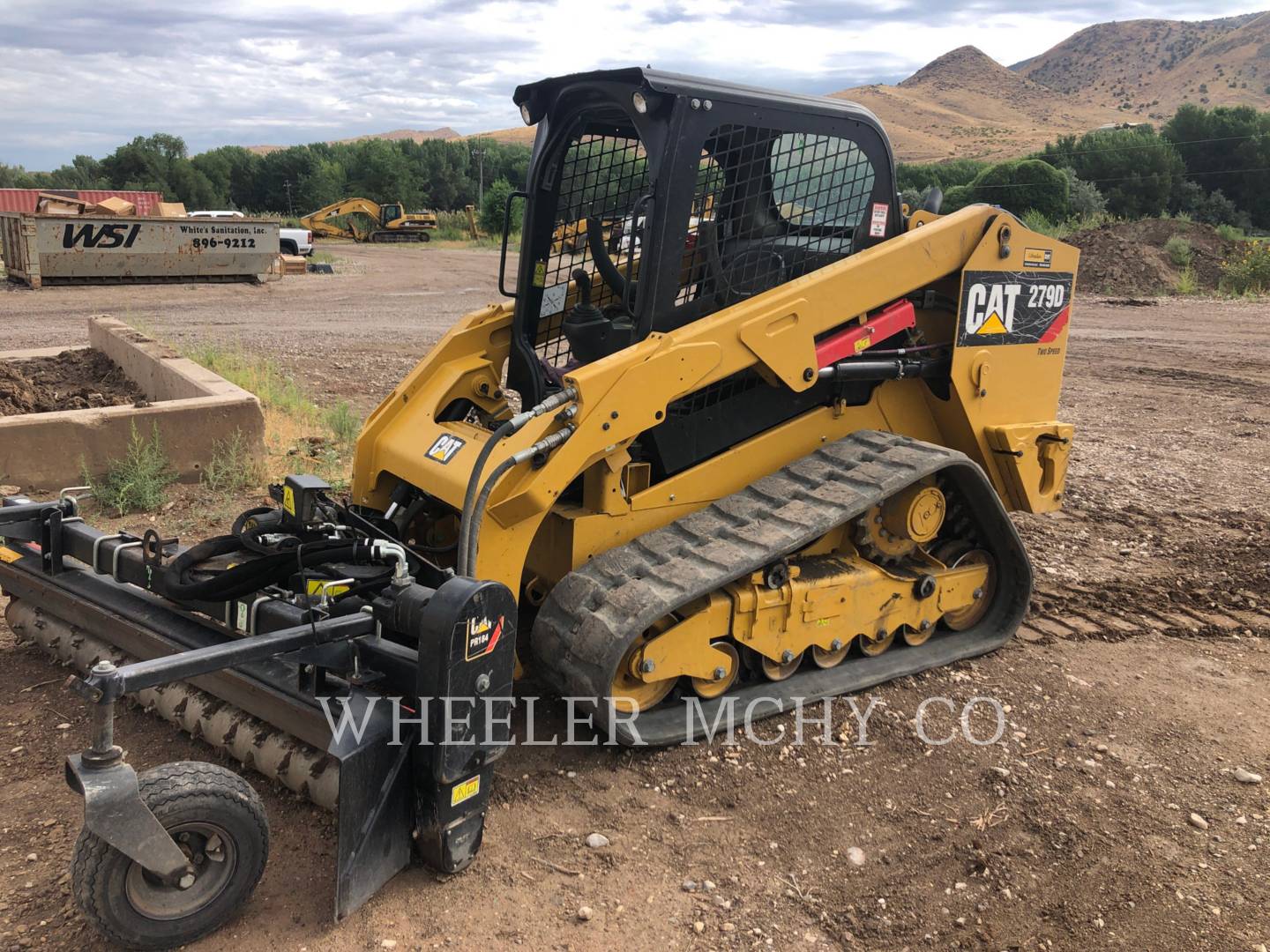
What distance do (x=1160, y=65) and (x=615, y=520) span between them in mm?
125037

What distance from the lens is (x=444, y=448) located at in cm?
409

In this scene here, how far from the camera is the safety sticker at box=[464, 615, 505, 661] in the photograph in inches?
111

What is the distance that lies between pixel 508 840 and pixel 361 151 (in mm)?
57384

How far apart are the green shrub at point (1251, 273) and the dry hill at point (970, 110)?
50.8m

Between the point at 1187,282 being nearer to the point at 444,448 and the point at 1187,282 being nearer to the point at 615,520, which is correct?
the point at 615,520

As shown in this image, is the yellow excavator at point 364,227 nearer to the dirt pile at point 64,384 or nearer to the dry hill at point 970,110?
the dirt pile at point 64,384

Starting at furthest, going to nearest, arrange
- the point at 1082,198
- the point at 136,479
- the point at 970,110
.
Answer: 1. the point at 970,110
2. the point at 1082,198
3. the point at 136,479

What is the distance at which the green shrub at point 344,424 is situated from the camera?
24.5 ft

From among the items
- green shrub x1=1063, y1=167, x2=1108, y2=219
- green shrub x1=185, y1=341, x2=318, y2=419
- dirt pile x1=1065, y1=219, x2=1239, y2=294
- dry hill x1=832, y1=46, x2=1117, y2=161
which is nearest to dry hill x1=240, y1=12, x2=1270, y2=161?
dry hill x1=832, y1=46, x2=1117, y2=161

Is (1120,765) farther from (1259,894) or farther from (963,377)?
(963,377)

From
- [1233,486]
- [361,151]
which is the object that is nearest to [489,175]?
[361,151]

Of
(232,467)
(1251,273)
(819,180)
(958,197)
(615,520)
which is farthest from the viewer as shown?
(958,197)

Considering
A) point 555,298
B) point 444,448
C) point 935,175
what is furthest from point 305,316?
point 935,175

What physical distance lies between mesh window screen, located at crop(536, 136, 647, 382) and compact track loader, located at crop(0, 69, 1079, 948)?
0.05 feet
